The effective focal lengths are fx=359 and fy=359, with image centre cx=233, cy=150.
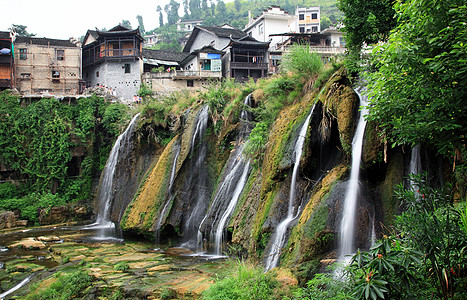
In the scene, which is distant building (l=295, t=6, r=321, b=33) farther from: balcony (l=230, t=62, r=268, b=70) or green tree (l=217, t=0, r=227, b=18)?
green tree (l=217, t=0, r=227, b=18)

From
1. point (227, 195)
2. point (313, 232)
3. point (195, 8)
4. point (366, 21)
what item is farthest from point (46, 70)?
point (195, 8)

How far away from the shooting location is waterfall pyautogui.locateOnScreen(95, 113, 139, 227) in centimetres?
2003

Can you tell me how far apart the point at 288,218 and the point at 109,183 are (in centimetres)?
1390

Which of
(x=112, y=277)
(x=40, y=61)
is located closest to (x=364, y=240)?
(x=112, y=277)

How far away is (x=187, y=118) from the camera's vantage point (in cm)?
1711

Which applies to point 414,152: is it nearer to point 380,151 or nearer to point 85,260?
point 380,151

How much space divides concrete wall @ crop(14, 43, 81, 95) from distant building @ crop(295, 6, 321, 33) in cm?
2998

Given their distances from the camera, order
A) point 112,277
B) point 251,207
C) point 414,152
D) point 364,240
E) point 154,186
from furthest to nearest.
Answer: point 154,186
point 251,207
point 112,277
point 414,152
point 364,240

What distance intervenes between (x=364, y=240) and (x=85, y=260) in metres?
9.47

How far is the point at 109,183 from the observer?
66.6 feet

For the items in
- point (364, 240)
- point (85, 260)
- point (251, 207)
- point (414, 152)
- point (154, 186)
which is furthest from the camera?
point (154, 186)

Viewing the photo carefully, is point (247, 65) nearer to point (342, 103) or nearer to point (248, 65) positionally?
point (248, 65)

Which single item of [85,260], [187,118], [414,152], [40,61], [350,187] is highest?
[40,61]

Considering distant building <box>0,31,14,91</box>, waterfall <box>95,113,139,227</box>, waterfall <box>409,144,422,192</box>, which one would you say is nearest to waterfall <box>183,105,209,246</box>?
waterfall <box>95,113,139,227</box>
